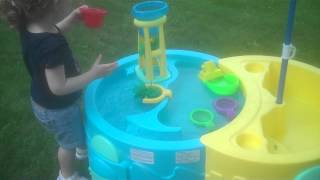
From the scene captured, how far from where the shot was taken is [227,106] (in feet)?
5.59

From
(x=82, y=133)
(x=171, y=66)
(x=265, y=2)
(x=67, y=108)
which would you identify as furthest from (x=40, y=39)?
(x=265, y=2)

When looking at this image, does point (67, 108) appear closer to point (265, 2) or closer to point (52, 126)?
point (52, 126)

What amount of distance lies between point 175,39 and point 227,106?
1254 millimetres

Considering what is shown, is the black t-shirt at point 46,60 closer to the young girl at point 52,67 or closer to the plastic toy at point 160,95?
the young girl at point 52,67

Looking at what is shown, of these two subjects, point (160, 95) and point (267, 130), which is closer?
point (267, 130)

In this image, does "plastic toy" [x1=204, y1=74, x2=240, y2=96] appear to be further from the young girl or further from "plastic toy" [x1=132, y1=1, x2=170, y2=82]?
the young girl

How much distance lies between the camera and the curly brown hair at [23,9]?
1470mm

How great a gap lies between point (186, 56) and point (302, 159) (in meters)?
0.79

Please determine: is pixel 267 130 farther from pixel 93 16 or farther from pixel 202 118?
pixel 93 16

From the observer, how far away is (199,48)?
2.79 m

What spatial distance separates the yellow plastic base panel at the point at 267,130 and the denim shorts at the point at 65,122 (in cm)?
53

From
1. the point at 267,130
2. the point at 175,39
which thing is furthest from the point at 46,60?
the point at 175,39

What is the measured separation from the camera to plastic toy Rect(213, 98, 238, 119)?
1662mm

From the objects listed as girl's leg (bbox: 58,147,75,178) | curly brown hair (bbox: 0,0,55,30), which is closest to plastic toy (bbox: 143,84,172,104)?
girl's leg (bbox: 58,147,75,178)
